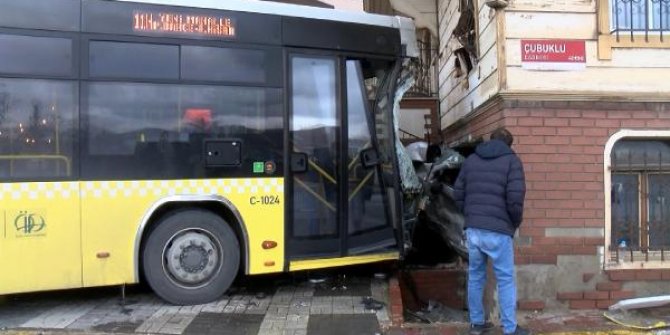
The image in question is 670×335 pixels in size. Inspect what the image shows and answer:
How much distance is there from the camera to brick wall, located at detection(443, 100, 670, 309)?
5.43m

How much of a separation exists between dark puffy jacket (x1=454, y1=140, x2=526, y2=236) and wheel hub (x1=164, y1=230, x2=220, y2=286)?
92.4 inches

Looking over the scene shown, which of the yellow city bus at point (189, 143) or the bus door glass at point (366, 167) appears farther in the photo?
the bus door glass at point (366, 167)

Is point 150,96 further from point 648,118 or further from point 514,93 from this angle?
point 648,118

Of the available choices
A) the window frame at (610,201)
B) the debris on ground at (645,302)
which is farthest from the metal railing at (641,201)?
the debris on ground at (645,302)

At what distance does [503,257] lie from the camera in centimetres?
471

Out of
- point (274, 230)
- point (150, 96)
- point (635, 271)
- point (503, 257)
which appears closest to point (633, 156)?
point (635, 271)

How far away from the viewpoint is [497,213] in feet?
15.3

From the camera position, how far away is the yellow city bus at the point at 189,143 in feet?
16.4

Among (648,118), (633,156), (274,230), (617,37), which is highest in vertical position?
(617,37)

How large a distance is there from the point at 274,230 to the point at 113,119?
68.7 inches

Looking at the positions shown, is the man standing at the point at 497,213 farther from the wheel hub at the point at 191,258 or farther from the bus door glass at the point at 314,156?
the wheel hub at the point at 191,258

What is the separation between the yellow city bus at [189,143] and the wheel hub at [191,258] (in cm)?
1

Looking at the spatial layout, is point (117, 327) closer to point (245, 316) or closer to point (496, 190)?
point (245, 316)

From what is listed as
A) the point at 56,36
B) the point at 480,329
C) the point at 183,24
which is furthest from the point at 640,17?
the point at 56,36
